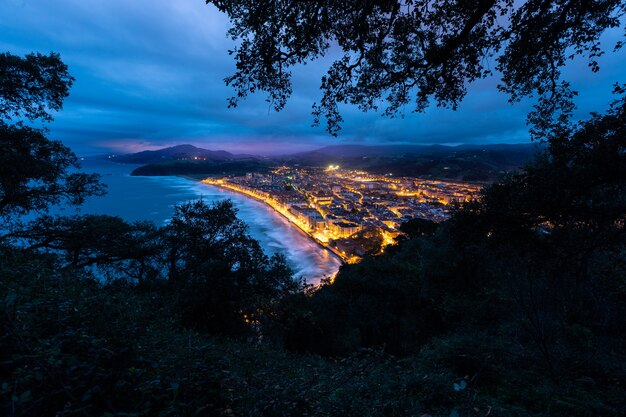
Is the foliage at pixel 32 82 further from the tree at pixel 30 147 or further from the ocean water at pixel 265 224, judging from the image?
the ocean water at pixel 265 224

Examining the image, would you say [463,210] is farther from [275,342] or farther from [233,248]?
[233,248]

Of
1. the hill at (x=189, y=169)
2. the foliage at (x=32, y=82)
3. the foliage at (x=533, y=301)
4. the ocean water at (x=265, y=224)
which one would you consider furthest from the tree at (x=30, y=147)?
the hill at (x=189, y=169)

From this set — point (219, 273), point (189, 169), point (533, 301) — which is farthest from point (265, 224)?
point (189, 169)

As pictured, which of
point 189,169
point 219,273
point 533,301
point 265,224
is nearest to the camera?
point 533,301

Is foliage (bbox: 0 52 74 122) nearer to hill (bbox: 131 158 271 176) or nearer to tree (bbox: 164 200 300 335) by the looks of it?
tree (bbox: 164 200 300 335)

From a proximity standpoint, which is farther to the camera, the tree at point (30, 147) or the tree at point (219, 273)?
the tree at point (219, 273)

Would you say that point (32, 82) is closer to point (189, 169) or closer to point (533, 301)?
point (533, 301)

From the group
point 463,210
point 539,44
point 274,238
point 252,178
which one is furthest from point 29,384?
point 252,178

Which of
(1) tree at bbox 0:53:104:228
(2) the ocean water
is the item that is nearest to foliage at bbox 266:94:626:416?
(1) tree at bbox 0:53:104:228
